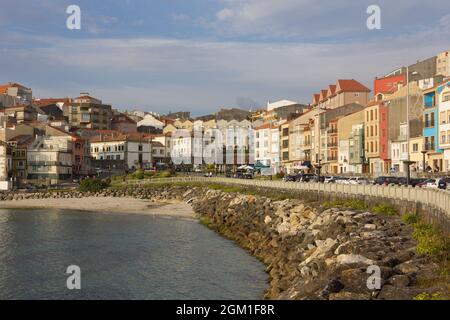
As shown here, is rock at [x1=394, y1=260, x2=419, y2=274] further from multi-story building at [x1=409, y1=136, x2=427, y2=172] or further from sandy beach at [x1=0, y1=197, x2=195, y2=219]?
multi-story building at [x1=409, y1=136, x2=427, y2=172]

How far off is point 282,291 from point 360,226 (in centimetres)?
734

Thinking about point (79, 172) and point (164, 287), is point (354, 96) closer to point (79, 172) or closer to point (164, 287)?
point (79, 172)

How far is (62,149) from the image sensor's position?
129 metres

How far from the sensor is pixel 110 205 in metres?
91.1

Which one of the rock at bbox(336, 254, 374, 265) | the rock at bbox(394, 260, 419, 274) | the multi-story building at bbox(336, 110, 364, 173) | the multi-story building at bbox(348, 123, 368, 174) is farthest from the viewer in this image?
the multi-story building at bbox(336, 110, 364, 173)

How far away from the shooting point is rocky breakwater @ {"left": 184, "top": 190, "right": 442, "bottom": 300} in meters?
18.6

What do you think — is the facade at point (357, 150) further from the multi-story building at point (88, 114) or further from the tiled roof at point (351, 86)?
the multi-story building at point (88, 114)

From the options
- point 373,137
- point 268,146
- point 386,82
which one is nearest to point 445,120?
point 373,137

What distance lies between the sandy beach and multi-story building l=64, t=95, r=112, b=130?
86.0 metres

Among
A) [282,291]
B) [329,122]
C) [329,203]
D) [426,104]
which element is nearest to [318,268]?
[282,291]

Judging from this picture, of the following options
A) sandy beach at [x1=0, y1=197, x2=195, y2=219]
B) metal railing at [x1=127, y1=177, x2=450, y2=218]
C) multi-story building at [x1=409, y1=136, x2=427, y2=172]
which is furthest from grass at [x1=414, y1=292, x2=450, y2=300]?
multi-story building at [x1=409, y1=136, x2=427, y2=172]

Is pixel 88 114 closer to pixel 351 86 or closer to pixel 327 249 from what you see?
pixel 351 86

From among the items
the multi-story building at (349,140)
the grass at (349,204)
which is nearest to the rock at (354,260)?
the grass at (349,204)

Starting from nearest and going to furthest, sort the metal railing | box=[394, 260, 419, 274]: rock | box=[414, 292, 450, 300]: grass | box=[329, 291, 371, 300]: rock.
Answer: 1. box=[414, 292, 450, 300]: grass
2. box=[329, 291, 371, 300]: rock
3. box=[394, 260, 419, 274]: rock
4. the metal railing
